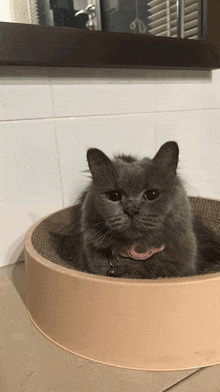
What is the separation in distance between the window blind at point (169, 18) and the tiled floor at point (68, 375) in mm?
1465

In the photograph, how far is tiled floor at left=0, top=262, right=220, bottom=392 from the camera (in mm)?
602

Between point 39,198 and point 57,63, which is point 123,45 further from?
point 39,198

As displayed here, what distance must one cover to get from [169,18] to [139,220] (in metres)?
1.30

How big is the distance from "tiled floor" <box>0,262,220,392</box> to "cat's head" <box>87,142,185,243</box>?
30 centimetres

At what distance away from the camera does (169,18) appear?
1549 millimetres

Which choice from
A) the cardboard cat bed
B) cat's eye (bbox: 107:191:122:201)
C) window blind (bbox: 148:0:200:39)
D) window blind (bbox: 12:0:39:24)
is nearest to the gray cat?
cat's eye (bbox: 107:191:122:201)

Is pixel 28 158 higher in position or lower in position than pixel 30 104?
lower

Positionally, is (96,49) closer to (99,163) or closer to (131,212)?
(99,163)

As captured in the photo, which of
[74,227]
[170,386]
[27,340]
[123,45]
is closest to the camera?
[170,386]

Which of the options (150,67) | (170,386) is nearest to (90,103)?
(150,67)

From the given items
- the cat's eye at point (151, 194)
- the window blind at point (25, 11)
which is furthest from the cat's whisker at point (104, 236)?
the window blind at point (25, 11)

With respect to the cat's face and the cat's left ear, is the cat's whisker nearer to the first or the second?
the cat's face

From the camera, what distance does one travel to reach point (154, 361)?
24.8 inches

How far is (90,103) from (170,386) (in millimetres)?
1092
